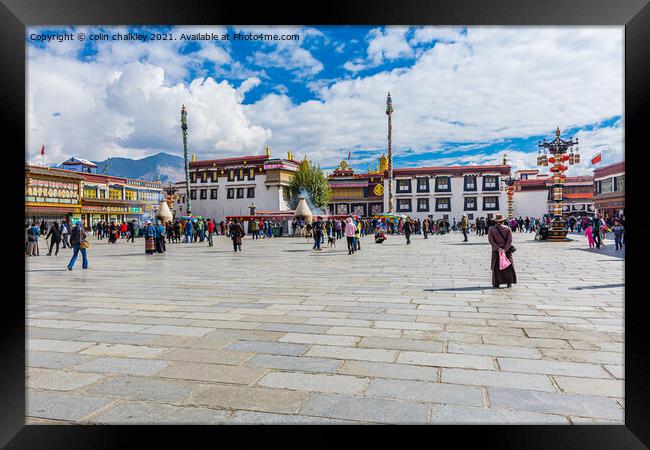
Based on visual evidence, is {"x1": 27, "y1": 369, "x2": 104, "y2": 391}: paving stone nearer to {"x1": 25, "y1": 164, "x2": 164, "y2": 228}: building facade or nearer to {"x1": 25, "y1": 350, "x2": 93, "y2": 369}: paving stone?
{"x1": 25, "y1": 350, "x2": 93, "y2": 369}: paving stone

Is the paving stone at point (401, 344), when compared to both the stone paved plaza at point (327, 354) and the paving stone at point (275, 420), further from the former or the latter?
the paving stone at point (275, 420)

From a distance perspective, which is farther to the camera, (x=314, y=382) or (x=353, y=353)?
(x=353, y=353)

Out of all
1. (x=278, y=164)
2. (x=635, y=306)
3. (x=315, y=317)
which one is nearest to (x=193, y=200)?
(x=278, y=164)

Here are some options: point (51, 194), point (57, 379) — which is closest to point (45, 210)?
point (51, 194)

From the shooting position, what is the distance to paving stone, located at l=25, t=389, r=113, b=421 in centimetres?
299

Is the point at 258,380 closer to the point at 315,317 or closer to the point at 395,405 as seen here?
the point at 395,405

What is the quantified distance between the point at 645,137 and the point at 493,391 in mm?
2038

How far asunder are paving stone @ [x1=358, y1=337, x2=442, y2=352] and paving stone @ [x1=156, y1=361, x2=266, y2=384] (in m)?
1.30

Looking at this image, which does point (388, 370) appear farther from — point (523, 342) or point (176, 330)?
point (176, 330)

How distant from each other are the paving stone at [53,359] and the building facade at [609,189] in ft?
157

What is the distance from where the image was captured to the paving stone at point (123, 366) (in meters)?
3.85

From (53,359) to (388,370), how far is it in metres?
3.11

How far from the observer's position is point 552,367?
3.90 metres

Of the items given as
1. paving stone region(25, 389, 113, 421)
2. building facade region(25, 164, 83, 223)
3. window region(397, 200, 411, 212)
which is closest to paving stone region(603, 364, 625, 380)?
paving stone region(25, 389, 113, 421)
